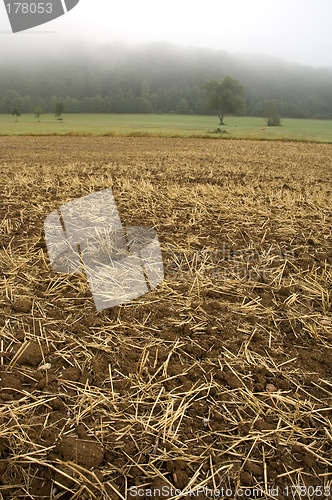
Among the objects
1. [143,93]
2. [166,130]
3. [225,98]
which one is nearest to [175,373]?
[166,130]

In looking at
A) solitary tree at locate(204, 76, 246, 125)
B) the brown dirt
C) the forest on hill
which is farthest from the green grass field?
the brown dirt

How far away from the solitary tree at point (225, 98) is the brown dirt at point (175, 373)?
68.5m

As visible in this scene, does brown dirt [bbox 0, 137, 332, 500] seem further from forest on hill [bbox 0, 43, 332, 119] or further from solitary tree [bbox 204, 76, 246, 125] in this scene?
forest on hill [bbox 0, 43, 332, 119]

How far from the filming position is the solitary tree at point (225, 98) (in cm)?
6638

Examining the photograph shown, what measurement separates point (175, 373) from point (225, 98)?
7274 centimetres

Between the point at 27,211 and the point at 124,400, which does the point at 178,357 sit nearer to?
the point at 124,400

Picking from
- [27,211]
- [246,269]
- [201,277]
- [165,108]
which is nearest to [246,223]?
[246,269]

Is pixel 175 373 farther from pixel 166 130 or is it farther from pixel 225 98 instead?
pixel 225 98

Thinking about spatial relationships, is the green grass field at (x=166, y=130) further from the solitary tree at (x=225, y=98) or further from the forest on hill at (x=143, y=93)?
the forest on hill at (x=143, y=93)

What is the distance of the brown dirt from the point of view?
1.57 meters

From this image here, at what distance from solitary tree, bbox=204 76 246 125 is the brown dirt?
68451 millimetres

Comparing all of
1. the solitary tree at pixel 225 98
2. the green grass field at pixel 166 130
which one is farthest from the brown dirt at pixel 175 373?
the solitary tree at pixel 225 98

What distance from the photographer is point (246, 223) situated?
15.3 feet

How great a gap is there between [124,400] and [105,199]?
435 cm
